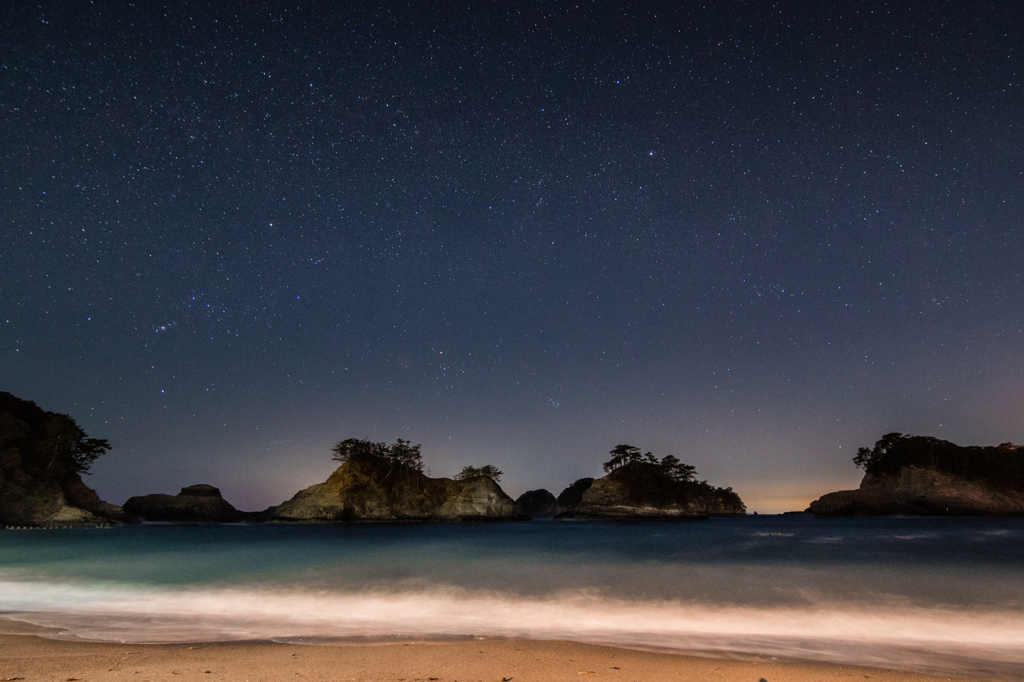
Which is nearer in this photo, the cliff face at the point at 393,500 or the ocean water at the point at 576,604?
the ocean water at the point at 576,604

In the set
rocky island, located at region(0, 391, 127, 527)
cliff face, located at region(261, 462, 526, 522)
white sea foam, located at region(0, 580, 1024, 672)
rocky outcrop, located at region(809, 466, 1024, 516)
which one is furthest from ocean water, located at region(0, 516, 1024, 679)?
rocky outcrop, located at region(809, 466, 1024, 516)

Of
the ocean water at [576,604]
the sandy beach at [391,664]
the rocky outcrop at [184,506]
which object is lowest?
the rocky outcrop at [184,506]

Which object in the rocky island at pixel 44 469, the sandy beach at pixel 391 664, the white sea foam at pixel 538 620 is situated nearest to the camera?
the sandy beach at pixel 391 664

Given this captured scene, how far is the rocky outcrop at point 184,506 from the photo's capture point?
107000 mm

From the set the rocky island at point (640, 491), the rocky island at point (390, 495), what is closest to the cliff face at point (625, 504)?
the rocky island at point (640, 491)

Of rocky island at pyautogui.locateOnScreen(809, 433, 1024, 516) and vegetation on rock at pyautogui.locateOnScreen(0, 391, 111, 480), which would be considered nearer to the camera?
vegetation on rock at pyautogui.locateOnScreen(0, 391, 111, 480)

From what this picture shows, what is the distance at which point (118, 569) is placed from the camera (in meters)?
17.6

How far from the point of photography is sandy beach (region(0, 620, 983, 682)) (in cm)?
557

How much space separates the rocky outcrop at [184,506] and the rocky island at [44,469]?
107ft

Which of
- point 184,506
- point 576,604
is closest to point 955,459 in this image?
point 576,604

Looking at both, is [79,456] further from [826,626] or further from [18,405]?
[826,626]

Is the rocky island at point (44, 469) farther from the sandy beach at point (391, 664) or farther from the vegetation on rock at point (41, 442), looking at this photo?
the sandy beach at point (391, 664)

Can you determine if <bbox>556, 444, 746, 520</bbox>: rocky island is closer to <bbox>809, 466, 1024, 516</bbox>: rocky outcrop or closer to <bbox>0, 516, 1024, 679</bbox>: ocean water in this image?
<bbox>809, 466, 1024, 516</bbox>: rocky outcrop

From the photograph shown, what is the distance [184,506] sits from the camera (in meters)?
107
